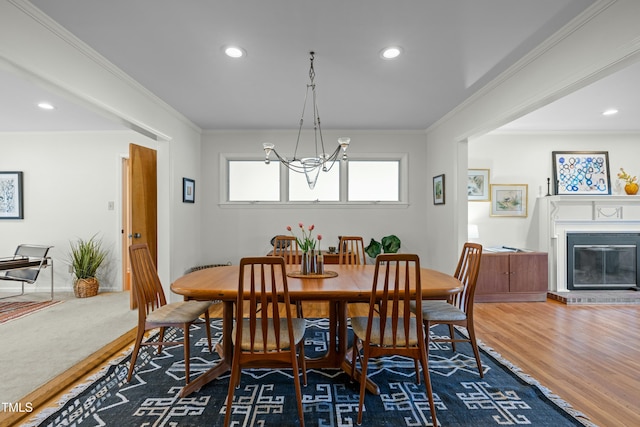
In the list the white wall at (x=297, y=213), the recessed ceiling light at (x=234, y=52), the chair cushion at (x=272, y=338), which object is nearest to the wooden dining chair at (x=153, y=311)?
the chair cushion at (x=272, y=338)

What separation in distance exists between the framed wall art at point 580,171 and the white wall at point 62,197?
6.39m

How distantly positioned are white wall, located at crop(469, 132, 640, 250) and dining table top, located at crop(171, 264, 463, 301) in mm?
2843

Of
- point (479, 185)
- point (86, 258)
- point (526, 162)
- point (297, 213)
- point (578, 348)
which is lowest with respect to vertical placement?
point (578, 348)

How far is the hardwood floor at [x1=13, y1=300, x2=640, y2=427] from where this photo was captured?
2004 mm

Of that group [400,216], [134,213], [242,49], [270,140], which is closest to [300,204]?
[270,140]

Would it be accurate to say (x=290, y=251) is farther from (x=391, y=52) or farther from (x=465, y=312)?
(x=391, y=52)

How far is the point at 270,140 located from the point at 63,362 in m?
3.51

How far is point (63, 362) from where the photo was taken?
8.13 ft

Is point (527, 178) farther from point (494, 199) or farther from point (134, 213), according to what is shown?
point (134, 213)

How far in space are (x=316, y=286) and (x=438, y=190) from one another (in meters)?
2.99

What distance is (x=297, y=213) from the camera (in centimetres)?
480

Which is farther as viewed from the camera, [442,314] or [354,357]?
[442,314]

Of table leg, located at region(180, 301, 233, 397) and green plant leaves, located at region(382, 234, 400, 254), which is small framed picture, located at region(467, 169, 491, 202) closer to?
green plant leaves, located at region(382, 234, 400, 254)

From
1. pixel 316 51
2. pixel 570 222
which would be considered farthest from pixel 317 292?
pixel 570 222
